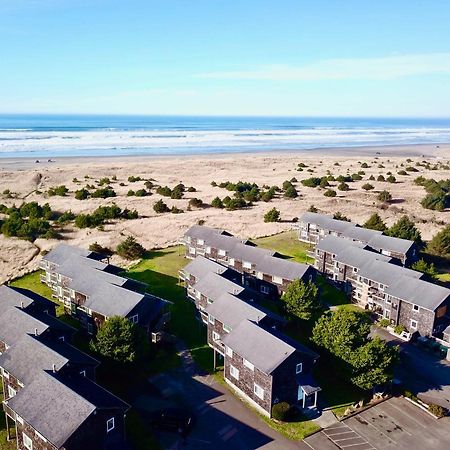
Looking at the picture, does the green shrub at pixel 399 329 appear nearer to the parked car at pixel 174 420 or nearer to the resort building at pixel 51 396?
the parked car at pixel 174 420

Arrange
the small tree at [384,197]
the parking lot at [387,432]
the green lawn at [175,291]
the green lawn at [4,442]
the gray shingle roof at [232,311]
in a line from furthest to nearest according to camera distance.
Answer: the small tree at [384,197] → the green lawn at [175,291] → the gray shingle roof at [232,311] → the parking lot at [387,432] → the green lawn at [4,442]

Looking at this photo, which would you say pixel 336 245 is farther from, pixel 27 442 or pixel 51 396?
pixel 27 442

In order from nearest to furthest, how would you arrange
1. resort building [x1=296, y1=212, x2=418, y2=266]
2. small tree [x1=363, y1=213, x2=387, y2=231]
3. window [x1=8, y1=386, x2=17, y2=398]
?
window [x1=8, y1=386, x2=17, y2=398], resort building [x1=296, y1=212, x2=418, y2=266], small tree [x1=363, y1=213, x2=387, y2=231]

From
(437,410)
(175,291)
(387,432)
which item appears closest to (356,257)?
(175,291)

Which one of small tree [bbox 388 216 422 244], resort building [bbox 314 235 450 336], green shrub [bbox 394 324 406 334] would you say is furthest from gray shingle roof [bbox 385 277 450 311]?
small tree [bbox 388 216 422 244]

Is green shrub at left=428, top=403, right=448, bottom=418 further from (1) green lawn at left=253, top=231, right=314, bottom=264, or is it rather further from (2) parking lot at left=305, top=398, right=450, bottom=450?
Result: (1) green lawn at left=253, top=231, right=314, bottom=264

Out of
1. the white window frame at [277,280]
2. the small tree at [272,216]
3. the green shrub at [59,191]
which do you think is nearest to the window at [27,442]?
the white window frame at [277,280]
